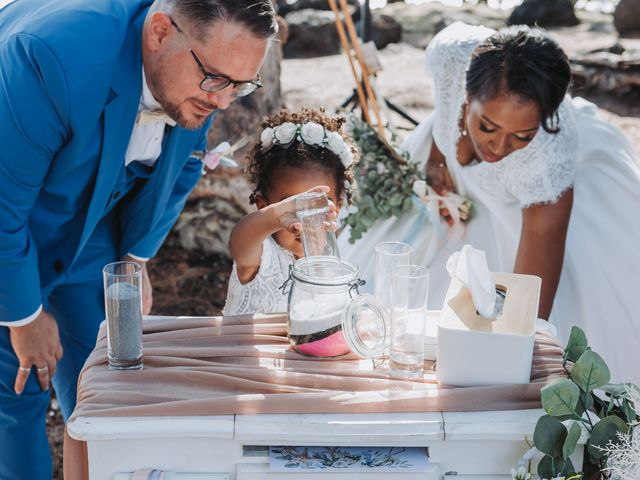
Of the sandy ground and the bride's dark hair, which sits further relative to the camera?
the sandy ground

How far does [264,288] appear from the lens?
228cm

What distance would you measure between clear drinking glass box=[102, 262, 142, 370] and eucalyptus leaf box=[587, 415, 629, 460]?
0.87 meters

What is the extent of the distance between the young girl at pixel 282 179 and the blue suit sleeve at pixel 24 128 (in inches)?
20.9

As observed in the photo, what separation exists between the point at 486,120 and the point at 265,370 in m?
1.31

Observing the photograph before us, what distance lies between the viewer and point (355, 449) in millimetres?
1538

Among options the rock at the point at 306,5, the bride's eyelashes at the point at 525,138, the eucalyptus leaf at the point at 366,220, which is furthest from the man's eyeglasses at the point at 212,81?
the rock at the point at 306,5

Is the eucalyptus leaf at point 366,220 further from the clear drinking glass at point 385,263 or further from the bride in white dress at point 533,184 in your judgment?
the clear drinking glass at point 385,263

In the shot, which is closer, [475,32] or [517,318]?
[517,318]

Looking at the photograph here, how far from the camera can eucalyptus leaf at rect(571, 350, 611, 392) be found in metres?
1.49

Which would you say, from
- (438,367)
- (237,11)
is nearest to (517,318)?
(438,367)

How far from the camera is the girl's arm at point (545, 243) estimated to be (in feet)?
8.64

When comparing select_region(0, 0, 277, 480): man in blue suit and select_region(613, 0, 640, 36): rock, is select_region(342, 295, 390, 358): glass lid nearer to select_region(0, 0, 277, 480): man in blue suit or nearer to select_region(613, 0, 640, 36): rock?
select_region(0, 0, 277, 480): man in blue suit

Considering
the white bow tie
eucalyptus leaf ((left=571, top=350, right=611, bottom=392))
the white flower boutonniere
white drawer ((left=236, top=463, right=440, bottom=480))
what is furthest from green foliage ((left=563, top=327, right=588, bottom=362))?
the white bow tie

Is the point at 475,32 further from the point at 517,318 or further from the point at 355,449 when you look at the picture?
the point at 355,449
